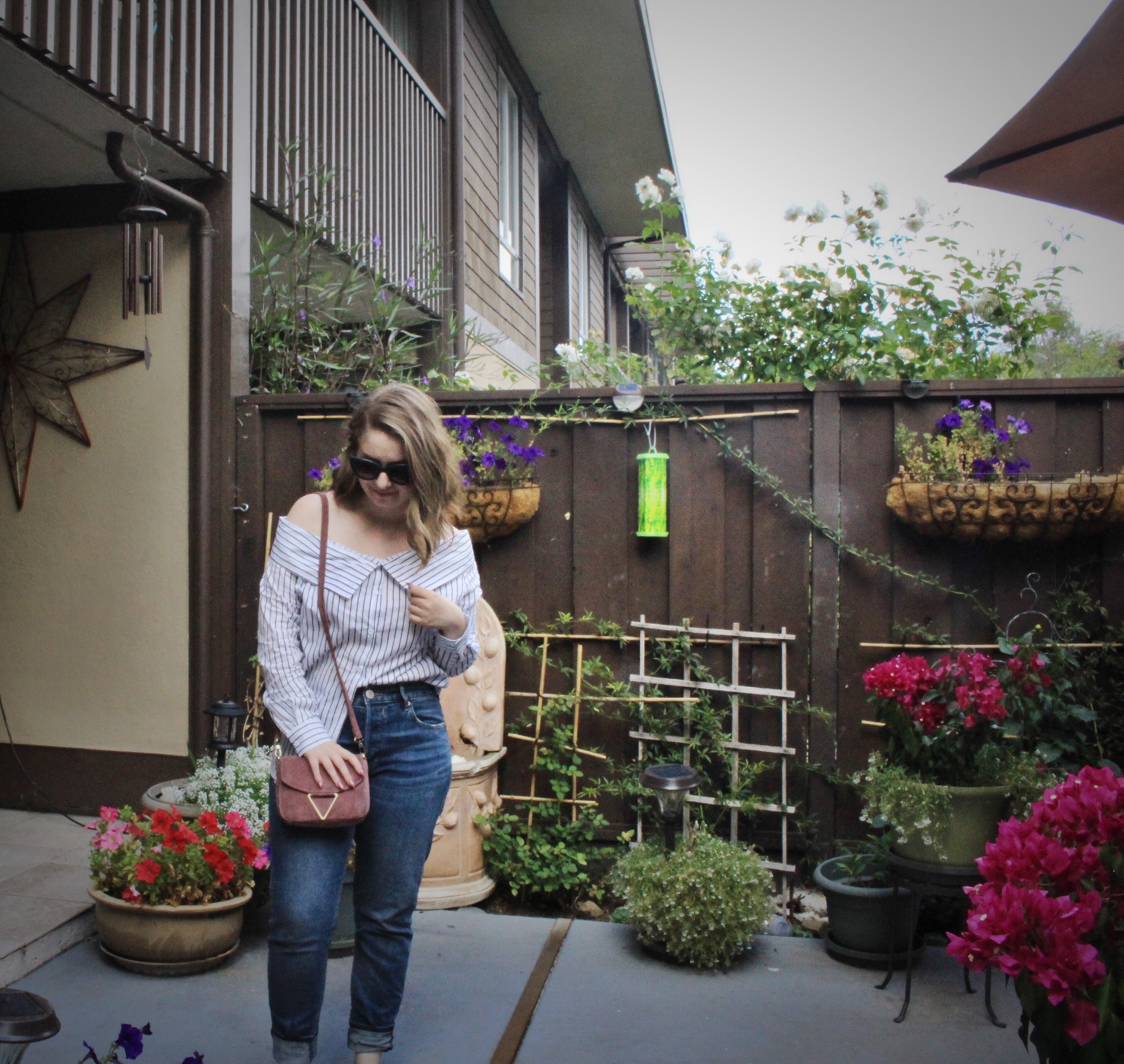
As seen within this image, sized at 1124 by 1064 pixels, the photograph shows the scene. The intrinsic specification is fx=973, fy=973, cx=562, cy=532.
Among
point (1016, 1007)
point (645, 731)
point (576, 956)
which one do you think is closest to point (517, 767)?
point (645, 731)

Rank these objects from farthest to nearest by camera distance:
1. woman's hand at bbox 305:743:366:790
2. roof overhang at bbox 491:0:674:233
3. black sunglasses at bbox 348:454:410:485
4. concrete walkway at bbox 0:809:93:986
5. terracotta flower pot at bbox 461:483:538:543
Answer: roof overhang at bbox 491:0:674:233, terracotta flower pot at bbox 461:483:538:543, concrete walkway at bbox 0:809:93:986, black sunglasses at bbox 348:454:410:485, woman's hand at bbox 305:743:366:790

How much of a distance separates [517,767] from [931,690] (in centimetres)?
171

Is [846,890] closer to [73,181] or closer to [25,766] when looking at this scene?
[25,766]

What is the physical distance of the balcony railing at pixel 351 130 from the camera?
14.9 ft

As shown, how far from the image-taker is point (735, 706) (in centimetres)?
379

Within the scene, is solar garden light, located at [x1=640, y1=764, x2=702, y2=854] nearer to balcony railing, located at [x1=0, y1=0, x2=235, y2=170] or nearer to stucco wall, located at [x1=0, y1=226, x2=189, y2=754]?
stucco wall, located at [x1=0, y1=226, x2=189, y2=754]

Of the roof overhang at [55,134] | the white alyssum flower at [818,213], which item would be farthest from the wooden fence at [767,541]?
the roof overhang at [55,134]

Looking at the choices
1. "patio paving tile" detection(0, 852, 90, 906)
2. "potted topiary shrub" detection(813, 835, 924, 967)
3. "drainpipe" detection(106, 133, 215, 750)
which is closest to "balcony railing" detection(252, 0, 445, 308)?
"drainpipe" detection(106, 133, 215, 750)

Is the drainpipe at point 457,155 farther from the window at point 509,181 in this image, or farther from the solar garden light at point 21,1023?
the solar garden light at point 21,1023

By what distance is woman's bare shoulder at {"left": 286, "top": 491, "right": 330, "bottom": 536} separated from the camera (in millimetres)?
2055

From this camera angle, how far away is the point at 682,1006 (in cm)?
289

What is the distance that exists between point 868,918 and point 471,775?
4.87 ft

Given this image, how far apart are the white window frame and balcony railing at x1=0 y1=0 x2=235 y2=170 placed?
7466mm

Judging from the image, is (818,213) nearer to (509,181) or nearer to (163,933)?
(163,933)
